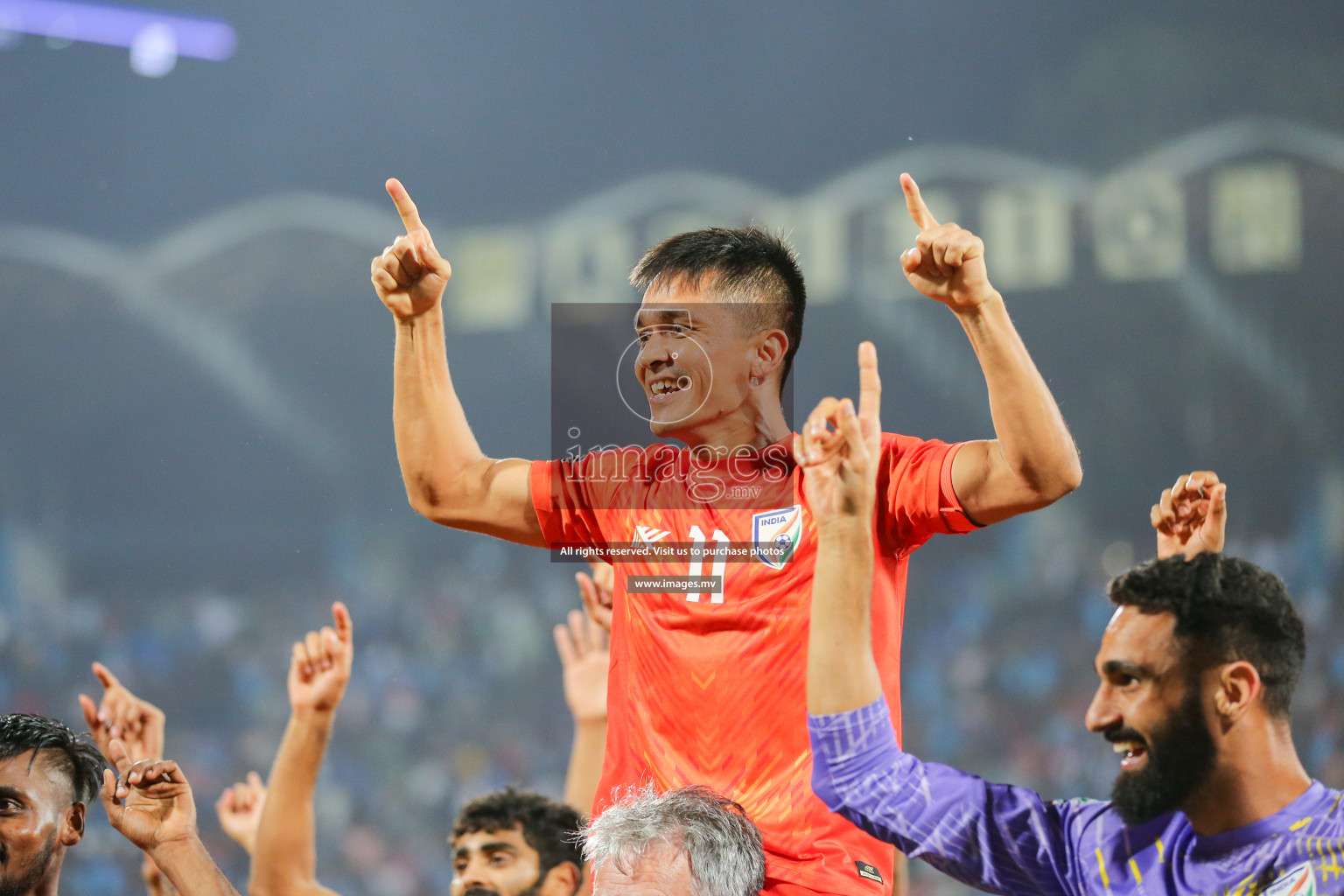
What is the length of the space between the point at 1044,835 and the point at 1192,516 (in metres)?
0.78

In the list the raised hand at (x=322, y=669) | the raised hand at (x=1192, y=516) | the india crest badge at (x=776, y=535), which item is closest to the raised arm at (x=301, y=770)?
the raised hand at (x=322, y=669)

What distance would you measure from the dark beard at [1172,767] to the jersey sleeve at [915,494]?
40 cm

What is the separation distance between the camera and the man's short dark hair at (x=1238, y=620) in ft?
4.75

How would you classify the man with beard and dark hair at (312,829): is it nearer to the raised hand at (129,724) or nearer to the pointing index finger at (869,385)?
the raised hand at (129,724)

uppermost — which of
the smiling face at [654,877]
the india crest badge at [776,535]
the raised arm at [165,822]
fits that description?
the india crest badge at [776,535]

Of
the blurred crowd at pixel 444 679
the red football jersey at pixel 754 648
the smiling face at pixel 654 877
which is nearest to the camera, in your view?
the smiling face at pixel 654 877

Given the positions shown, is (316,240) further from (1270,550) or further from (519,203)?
(1270,550)

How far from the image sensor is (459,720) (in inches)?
253

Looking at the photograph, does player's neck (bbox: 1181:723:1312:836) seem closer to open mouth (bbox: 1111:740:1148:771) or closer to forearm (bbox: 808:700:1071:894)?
open mouth (bbox: 1111:740:1148:771)

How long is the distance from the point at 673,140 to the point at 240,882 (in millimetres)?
4359

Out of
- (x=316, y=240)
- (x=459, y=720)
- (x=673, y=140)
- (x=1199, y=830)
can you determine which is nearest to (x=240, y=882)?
(x=459, y=720)

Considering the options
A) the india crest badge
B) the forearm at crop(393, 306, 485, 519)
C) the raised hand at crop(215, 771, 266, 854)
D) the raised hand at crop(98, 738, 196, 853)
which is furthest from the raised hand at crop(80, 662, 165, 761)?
the india crest badge

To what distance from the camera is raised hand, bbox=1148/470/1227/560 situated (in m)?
2.02

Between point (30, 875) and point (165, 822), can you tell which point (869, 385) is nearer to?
point (165, 822)
